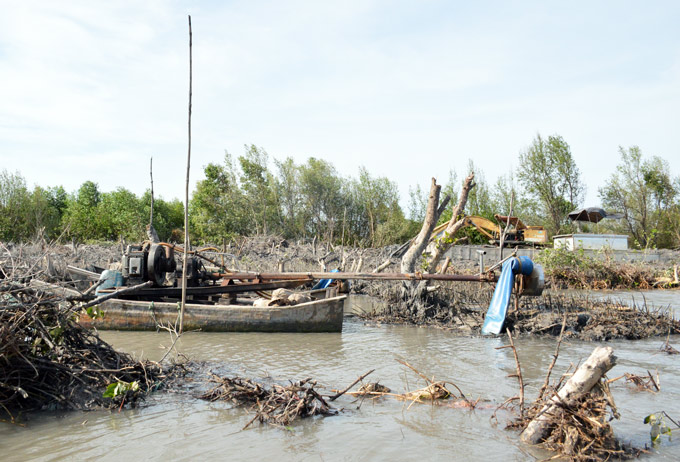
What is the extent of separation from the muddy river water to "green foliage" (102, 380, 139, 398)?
187 millimetres

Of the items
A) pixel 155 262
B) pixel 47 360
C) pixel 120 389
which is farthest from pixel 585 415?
pixel 155 262

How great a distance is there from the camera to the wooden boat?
9539 millimetres

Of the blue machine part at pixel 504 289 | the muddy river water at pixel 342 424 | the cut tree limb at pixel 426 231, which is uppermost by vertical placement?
the cut tree limb at pixel 426 231

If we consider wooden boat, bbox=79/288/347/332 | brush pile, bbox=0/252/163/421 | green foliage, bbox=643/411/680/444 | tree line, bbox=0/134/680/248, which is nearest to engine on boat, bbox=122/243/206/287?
wooden boat, bbox=79/288/347/332

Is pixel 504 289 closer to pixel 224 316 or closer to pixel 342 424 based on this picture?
pixel 224 316

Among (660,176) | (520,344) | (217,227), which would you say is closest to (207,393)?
(520,344)

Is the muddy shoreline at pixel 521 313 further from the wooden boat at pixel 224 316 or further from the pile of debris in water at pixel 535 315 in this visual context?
the wooden boat at pixel 224 316

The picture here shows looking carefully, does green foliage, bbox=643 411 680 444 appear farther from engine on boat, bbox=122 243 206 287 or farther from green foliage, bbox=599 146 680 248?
green foliage, bbox=599 146 680 248

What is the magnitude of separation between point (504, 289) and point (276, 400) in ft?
18.4

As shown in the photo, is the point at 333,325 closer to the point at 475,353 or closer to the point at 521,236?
the point at 475,353

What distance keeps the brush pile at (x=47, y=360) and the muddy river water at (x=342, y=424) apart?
0.18 meters

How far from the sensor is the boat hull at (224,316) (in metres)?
9.54

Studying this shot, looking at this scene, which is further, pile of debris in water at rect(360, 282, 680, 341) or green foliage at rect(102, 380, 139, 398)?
pile of debris in water at rect(360, 282, 680, 341)

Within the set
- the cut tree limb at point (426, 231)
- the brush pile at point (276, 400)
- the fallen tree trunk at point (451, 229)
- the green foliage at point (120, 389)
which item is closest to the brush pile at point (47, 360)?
the green foliage at point (120, 389)
